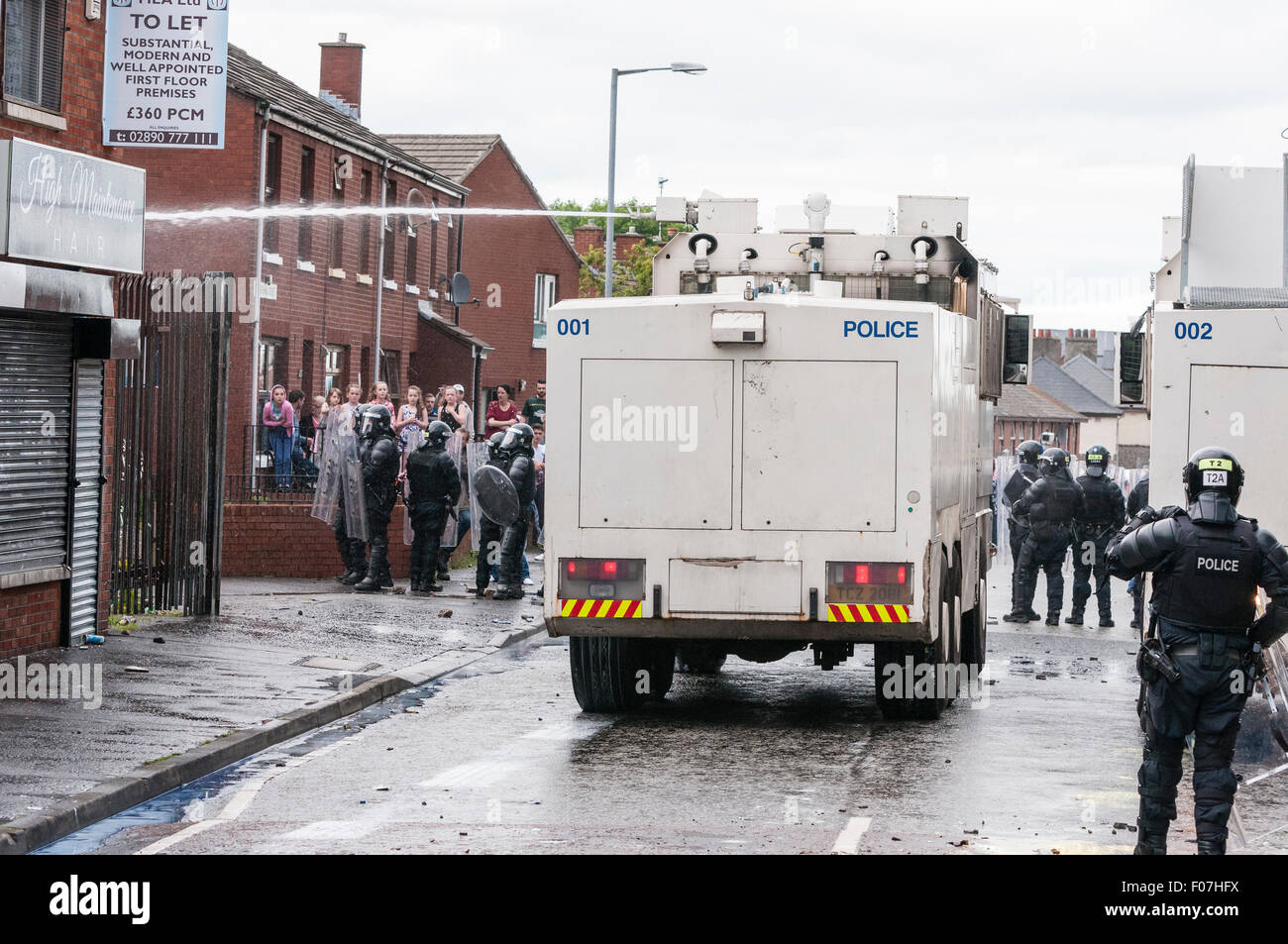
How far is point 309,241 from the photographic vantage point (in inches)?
1382

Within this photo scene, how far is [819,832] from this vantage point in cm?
883

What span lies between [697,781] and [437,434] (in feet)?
32.5

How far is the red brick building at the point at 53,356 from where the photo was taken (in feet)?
44.8

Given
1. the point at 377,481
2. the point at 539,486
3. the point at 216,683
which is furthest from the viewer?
the point at 539,486

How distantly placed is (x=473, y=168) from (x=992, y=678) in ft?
115

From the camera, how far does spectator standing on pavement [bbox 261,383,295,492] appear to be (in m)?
24.6

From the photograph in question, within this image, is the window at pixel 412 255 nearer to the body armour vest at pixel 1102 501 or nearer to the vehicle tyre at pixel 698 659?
the body armour vest at pixel 1102 501

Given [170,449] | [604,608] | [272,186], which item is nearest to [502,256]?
[272,186]

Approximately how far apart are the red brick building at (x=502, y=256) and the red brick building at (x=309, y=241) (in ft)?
18.4

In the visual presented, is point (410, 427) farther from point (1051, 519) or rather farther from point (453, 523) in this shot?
point (1051, 519)

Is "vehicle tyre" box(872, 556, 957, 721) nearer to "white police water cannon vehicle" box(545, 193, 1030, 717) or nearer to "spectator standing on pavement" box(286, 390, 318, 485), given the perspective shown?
"white police water cannon vehicle" box(545, 193, 1030, 717)

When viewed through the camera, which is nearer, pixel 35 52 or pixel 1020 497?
pixel 35 52

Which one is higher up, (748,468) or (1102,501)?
(748,468)

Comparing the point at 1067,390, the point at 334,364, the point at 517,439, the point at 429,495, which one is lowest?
the point at 429,495
